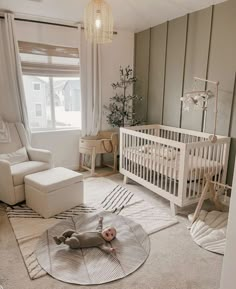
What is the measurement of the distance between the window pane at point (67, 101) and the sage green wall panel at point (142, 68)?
1.09 metres

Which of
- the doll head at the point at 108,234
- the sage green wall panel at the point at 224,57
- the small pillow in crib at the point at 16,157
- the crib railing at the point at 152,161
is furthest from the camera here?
the small pillow in crib at the point at 16,157

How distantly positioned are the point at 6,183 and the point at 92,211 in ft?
3.37

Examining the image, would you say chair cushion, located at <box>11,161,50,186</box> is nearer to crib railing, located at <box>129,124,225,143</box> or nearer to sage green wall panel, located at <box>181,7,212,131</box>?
crib railing, located at <box>129,124,225,143</box>

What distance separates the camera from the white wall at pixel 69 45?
339 centimetres

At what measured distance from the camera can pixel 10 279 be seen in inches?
65.9

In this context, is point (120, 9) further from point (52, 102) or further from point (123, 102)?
point (52, 102)

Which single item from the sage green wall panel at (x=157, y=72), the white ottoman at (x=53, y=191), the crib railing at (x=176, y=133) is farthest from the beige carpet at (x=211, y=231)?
the sage green wall panel at (x=157, y=72)

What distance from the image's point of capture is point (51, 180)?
2.54 meters

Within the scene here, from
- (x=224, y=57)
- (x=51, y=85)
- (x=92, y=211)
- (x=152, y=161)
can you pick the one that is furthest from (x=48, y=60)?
(x=224, y=57)

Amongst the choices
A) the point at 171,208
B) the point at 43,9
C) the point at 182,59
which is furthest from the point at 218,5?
the point at 171,208

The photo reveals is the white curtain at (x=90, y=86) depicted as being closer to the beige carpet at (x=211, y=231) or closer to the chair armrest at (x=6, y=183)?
the chair armrest at (x=6, y=183)

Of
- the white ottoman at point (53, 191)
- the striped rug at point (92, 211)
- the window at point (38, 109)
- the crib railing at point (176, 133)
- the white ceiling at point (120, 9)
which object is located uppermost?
the white ceiling at point (120, 9)

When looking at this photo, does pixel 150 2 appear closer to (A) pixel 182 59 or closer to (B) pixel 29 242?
(A) pixel 182 59

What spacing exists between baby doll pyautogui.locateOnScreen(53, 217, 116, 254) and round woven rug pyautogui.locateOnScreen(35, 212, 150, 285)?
38 millimetres
